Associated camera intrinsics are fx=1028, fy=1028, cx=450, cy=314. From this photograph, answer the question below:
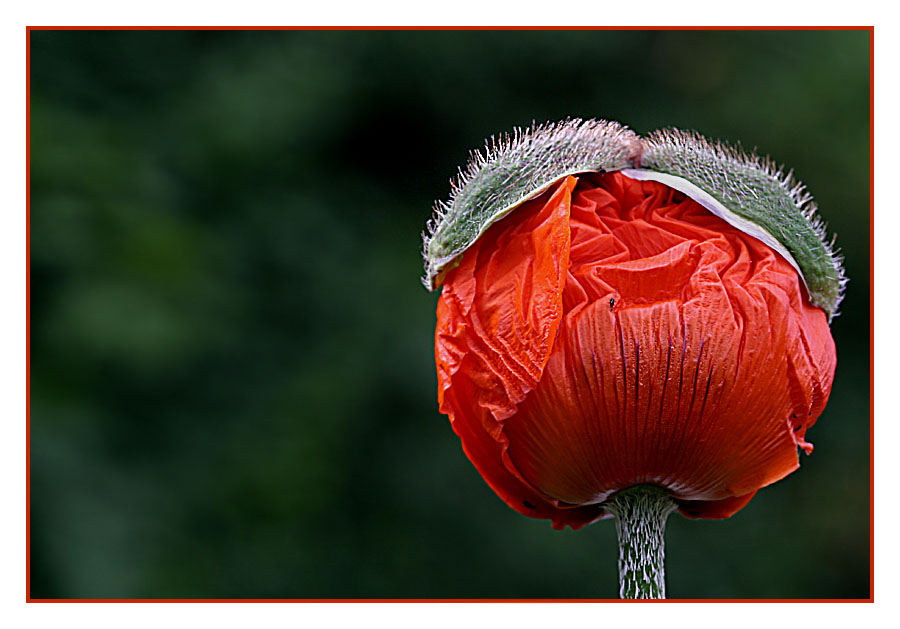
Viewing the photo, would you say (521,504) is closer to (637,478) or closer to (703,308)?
(637,478)

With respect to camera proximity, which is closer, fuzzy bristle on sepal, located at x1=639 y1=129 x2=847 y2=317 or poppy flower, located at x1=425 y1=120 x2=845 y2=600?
poppy flower, located at x1=425 y1=120 x2=845 y2=600

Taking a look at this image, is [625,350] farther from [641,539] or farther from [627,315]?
[641,539]

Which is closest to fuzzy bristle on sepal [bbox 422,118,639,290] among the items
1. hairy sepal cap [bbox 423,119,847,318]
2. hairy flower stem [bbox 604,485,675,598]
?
hairy sepal cap [bbox 423,119,847,318]

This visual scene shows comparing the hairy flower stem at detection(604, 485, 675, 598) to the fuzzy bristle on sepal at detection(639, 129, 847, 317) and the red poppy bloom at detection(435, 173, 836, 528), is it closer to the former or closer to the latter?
the red poppy bloom at detection(435, 173, 836, 528)

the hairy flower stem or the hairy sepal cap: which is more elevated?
the hairy sepal cap

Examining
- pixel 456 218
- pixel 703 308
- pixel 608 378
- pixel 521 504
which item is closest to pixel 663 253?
pixel 703 308

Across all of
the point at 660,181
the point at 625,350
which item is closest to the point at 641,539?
the point at 625,350

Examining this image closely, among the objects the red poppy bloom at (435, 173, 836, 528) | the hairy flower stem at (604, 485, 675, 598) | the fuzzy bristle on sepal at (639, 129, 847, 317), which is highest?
the fuzzy bristle on sepal at (639, 129, 847, 317)

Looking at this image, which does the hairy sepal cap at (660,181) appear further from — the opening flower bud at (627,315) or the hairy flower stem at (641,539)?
the hairy flower stem at (641,539)
